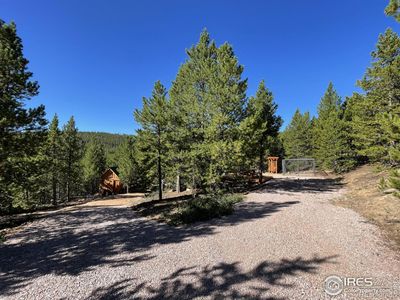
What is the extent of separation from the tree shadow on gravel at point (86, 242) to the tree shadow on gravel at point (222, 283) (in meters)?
1.56

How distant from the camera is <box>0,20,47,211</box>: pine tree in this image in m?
11.9

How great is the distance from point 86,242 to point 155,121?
1294cm

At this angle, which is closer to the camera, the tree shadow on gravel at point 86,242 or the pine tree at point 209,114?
the tree shadow on gravel at point 86,242

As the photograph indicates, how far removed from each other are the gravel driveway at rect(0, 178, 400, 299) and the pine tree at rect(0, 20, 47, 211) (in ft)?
12.0

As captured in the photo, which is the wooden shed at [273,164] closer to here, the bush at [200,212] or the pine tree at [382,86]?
the pine tree at [382,86]

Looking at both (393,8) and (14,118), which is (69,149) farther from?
(393,8)

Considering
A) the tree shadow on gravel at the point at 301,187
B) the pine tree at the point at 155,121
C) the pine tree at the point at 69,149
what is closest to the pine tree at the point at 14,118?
the pine tree at the point at 155,121

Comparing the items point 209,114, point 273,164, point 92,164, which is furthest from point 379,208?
point 92,164

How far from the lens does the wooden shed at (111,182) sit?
1740 inches

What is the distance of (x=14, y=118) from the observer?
1222 centimetres

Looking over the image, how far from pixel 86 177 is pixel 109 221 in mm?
39400

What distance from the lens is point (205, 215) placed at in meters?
11.5

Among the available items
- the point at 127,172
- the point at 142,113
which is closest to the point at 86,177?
the point at 127,172

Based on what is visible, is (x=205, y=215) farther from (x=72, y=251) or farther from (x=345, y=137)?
(x=345, y=137)
